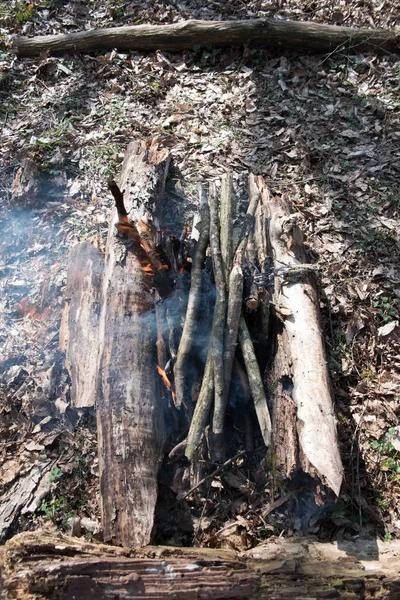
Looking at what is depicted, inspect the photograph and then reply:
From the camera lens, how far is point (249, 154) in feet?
19.6

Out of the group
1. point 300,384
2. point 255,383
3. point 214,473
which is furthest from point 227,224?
point 214,473

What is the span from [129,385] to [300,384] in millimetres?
1184

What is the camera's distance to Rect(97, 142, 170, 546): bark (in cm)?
298

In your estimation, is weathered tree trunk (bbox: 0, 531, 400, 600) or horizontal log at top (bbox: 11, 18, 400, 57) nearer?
weathered tree trunk (bbox: 0, 531, 400, 600)

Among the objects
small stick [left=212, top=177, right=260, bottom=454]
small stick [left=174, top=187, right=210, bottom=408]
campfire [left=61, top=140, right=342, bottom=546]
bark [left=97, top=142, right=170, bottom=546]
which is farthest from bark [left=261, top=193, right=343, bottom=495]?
bark [left=97, top=142, right=170, bottom=546]

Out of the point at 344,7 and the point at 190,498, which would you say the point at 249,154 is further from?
the point at 190,498

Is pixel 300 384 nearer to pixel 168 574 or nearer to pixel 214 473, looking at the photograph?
pixel 214 473

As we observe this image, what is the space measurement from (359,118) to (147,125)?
2.78 m

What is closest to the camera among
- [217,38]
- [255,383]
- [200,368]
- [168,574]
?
[168,574]

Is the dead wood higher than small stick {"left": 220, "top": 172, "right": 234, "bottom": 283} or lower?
lower

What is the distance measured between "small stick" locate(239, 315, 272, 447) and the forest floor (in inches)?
24.1

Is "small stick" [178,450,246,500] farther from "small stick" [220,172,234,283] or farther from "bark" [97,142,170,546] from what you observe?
"small stick" [220,172,234,283]

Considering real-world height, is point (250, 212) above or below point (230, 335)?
above

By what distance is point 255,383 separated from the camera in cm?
343
